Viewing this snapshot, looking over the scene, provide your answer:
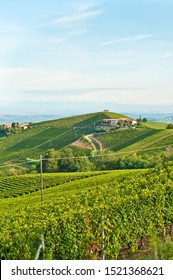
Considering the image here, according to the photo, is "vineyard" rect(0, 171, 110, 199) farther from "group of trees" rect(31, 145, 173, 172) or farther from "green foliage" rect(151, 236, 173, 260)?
"green foliage" rect(151, 236, 173, 260)

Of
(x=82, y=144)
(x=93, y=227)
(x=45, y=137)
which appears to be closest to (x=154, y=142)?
(x=82, y=144)

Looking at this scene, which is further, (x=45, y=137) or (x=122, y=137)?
(x=45, y=137)

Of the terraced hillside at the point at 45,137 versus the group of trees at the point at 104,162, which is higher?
the terraced hillside at the point at 45,137

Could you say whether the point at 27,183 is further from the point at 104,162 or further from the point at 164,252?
the point at 164,252

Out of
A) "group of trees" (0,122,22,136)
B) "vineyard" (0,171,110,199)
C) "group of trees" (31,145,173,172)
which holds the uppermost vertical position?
"group of trees" (0,122,22,136)

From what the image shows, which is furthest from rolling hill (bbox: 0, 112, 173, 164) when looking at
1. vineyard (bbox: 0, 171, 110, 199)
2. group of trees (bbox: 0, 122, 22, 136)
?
vineyard (bbox: 0, 171, 110, 199)

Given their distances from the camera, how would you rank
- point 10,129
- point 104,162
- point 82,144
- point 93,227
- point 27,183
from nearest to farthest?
point 93,227 → point 27,183 → point 104,162 → point 82,144 → point 10,129

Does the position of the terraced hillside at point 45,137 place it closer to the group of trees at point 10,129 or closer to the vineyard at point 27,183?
the group of trees at point 10,129

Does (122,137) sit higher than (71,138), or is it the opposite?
(71,138)

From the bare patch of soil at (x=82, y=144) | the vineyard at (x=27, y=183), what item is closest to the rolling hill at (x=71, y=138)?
the bare patch of soil at (x=82, y=144)

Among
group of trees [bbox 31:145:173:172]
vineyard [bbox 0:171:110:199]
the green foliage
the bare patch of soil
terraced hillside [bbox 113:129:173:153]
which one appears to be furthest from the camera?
the bare patch of soil

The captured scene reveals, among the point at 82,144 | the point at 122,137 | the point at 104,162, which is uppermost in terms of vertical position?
the point at 122,137

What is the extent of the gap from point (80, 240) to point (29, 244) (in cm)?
186
